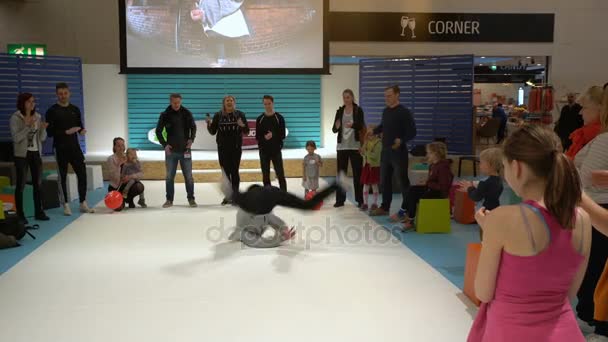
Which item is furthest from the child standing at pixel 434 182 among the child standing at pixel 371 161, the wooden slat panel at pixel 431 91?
the wooden slat panel at pixel 431 91

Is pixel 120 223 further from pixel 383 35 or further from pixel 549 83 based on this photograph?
pixel 549 83

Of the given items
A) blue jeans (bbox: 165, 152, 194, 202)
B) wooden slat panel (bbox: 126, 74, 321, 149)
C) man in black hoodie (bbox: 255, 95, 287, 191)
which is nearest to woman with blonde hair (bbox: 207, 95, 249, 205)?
man in black hoodie (bbox: 255, 95, 287, 191)

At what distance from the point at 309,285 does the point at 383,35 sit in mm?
7918

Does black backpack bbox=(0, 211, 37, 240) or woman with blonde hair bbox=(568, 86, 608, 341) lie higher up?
woman with blonde hair bbox=(568, 86, 608, 341)

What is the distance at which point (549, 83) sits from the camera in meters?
11.5

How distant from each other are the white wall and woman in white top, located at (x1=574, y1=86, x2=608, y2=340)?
9.45 meters

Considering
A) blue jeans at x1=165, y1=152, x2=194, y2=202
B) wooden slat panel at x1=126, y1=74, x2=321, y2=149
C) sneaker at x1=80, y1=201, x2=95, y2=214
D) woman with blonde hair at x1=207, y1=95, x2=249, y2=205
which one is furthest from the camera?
wooden slat panel at x1=126, y1=74, x2=321, y2=149

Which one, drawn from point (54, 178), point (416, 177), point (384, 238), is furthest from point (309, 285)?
point (54, 178)

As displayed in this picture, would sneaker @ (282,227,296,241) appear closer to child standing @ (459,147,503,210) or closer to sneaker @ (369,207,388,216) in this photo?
sneaker @ (369,207,388,216)

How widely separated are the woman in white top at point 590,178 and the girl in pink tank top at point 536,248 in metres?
1.44

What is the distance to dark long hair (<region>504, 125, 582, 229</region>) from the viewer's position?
1507mm

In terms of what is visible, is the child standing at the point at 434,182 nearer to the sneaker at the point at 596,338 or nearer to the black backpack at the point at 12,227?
the sneaker at the point at 596,338

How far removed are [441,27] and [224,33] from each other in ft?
14.1

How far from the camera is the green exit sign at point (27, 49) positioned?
35.1ft
